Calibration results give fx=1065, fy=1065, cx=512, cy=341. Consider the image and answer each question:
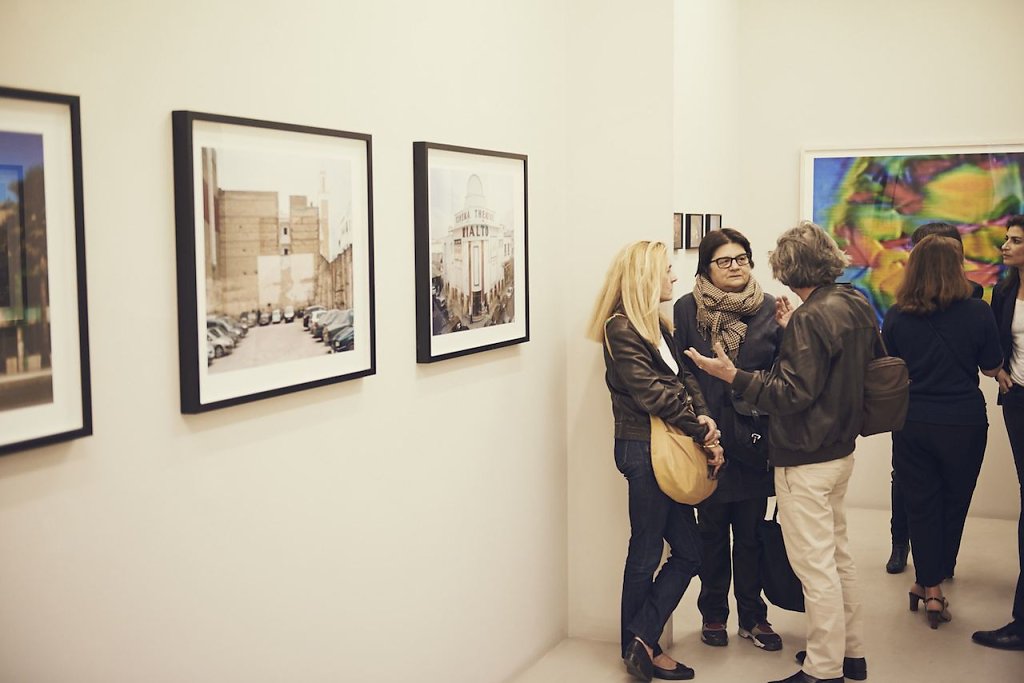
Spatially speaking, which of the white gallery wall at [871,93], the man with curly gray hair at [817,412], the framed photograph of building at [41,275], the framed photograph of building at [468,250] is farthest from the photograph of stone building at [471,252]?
the white gallery wall at [871,93]

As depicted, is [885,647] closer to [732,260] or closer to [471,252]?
[732,260]

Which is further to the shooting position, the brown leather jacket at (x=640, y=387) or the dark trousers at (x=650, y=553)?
the dark trousers at (x=650, y=553)

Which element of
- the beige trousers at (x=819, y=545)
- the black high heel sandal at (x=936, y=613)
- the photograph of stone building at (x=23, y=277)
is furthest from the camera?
the black high heel sandal at (x=936, y=613)

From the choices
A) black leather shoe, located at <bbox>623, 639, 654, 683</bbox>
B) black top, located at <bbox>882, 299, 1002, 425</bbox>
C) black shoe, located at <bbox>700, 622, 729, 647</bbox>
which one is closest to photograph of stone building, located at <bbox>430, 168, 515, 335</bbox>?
black leather shoe, located at <bbox>623, 639, 654, 683</bbox>

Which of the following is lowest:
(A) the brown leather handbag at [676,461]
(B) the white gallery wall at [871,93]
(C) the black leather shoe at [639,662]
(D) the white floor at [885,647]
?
(D) the white floor at [885,647]

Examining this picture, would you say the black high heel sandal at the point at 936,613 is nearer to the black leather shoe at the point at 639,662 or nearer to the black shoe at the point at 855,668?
the black shoe at the point at 855,668

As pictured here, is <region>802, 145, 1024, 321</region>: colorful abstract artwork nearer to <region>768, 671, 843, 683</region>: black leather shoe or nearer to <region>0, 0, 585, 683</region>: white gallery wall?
<region>0, 0, 585, 683</region>: white gallery wall

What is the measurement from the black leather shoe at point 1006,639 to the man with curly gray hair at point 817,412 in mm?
925

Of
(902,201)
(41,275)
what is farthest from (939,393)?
(41,275)

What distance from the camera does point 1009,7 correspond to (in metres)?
7.02

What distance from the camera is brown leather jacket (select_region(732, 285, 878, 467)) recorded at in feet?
13.3

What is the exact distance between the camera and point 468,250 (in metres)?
3.84

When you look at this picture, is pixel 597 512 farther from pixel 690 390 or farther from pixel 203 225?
pixel 203 225

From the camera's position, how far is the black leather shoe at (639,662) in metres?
4.34
